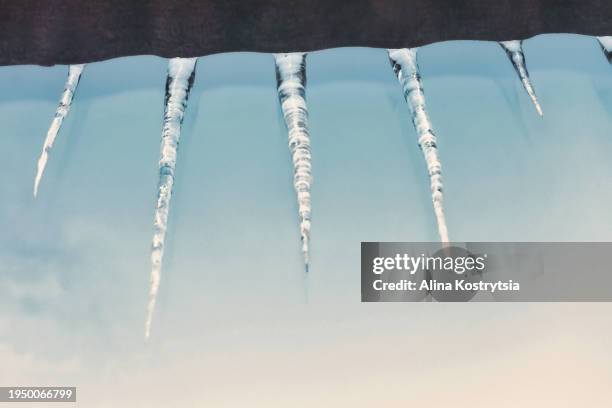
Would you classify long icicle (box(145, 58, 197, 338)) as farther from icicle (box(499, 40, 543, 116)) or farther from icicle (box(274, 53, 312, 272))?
icicle (box(499, 40, 543, 116))

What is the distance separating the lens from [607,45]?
123 centimetres

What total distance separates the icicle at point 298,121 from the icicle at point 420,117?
0.18m

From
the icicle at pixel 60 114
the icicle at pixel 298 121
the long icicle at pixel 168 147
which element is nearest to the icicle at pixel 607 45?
the icicle at pixel 298 121

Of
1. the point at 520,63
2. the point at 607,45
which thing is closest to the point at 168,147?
the point at 520,63

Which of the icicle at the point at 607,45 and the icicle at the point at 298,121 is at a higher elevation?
the icicle at the point at 607,45

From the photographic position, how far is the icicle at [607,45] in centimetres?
122

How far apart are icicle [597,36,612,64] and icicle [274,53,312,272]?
21.9 inches

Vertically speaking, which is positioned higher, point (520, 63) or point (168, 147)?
point (520, 63)

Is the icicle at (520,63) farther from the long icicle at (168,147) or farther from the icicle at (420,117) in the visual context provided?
the long icicle at (168,147)

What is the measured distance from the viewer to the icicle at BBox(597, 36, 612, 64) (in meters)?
1.22

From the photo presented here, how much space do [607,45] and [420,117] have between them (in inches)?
15.9

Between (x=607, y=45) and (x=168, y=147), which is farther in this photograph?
(x=607, y=45)

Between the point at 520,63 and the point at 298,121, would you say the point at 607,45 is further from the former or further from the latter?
the point at 298,121

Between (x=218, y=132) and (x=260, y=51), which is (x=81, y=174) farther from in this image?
(x=260, y=51)
